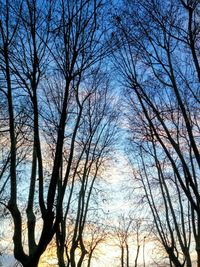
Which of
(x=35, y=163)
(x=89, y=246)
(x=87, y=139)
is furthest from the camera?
(x=89, y=246)

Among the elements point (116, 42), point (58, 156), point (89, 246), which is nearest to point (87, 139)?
point (116, 42)

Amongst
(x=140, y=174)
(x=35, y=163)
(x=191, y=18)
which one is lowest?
(x=35, y=163)

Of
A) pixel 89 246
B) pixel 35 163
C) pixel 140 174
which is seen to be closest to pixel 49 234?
pixel 35 163

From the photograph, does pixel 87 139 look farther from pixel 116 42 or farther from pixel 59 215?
pixel 59 215

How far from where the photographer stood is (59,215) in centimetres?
655

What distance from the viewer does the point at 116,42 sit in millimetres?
8203

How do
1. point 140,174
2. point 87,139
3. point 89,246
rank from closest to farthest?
point 87,139 → point 140,174 → point 89,246

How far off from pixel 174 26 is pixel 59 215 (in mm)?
4890

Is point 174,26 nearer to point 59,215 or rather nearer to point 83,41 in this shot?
point 83,41

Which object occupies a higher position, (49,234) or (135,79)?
(135,79)

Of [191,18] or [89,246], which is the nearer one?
[191,18]

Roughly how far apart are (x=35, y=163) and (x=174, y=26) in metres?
4.55

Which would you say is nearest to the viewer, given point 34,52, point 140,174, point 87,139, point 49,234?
point 49,234

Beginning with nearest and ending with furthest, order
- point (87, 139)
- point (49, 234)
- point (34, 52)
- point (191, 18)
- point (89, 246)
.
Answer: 1. point (49, 234)
2. point (34, 52)
3. point (191, 18)
4. point (87, 139)
5. point (89, 246)
